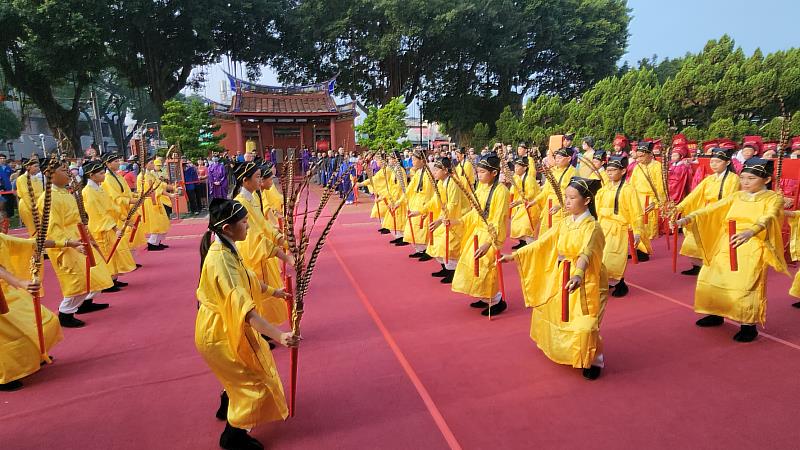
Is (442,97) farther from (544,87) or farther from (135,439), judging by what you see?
(135,439)

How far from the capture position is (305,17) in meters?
25.8

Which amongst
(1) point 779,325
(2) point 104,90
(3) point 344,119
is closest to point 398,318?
(1) point 779,325

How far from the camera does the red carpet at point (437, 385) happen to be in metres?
2.88

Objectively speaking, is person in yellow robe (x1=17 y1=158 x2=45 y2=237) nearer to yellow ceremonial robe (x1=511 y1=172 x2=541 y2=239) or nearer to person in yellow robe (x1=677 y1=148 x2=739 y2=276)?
yellow ceremonial robe (x1=511 y1=172 x2=541 y2=239)

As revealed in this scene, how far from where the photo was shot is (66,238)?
186 inches

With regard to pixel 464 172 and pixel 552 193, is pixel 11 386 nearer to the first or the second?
pixel 464 172

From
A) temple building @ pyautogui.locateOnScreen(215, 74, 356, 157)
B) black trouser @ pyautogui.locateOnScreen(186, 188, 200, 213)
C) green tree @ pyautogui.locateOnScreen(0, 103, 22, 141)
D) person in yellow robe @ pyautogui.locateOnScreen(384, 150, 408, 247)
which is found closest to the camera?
person in yellow robe @ pyautogui.locateOnScreen(384, 150, 408, 247)

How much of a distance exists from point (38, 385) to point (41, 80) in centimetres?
2416

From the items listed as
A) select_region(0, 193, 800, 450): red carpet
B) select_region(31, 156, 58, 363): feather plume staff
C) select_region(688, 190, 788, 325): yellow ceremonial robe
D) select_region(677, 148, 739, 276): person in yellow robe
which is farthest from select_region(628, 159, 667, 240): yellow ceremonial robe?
select_region(31, 156, 58, 363): feather plume staff

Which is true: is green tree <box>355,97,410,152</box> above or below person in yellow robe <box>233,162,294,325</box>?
above

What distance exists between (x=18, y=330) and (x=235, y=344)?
2255 millimetres

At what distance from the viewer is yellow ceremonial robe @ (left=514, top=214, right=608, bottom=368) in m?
3.43

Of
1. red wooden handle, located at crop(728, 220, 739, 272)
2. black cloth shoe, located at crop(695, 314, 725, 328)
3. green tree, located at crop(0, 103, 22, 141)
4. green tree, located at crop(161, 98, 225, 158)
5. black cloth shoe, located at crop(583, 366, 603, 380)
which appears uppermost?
green tree, located at crop(0, 103, 22, 141)

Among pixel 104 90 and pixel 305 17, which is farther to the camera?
pixel 104 90
